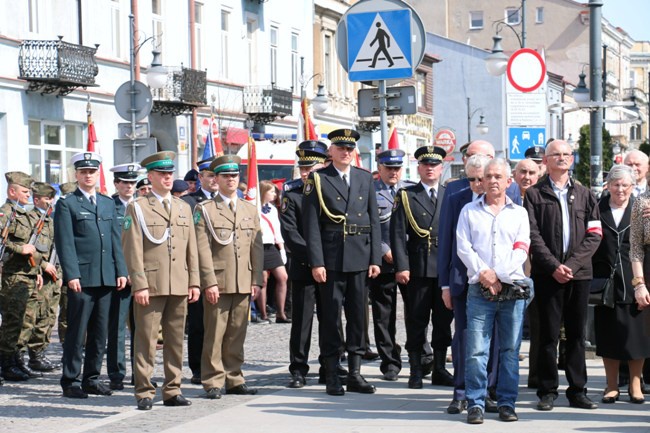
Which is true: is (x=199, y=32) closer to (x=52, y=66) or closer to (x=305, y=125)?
(x=52, y=66)

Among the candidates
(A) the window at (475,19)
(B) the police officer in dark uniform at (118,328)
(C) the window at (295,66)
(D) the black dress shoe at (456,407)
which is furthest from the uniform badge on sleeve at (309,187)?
(A) the window at (475,19)

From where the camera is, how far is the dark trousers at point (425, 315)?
37.1 ft

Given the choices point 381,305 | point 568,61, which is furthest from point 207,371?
point 568,61

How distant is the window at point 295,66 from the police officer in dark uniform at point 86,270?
3314 centimetres

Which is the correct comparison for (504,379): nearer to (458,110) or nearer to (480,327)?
(480,327)

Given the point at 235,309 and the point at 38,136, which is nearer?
the point at 235,309

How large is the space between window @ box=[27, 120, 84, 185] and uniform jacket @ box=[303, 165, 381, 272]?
19.2m

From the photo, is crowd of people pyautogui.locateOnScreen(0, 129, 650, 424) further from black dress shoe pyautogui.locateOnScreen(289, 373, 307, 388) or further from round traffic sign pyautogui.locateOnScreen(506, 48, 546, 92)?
round traffic sign pyautogui.locateOnScreen(506, 48, 546, 92)

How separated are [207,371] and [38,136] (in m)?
20.0

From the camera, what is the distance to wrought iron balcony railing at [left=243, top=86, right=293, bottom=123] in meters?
40.0

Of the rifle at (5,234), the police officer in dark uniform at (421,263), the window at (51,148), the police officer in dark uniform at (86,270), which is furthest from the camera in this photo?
the window at (51,148)

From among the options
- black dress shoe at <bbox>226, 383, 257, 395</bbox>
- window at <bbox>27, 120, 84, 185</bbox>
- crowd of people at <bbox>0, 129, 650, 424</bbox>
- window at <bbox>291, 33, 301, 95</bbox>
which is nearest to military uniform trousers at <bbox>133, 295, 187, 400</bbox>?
crowd of people at <bbox>0, 129, 650, 424</bbox>

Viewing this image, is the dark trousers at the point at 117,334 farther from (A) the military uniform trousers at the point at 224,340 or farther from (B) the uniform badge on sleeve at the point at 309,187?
(B) the uniform badge on sleeve at the point at 309,187

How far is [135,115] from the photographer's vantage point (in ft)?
73.3
